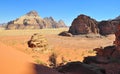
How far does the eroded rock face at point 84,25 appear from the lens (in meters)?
51.2

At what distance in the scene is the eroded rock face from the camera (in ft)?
168

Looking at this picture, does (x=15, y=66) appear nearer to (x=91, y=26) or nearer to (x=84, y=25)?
(x=84, y=25)

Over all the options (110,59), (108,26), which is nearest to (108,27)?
(108,26)

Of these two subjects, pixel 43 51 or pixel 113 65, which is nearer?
pixel 113 65

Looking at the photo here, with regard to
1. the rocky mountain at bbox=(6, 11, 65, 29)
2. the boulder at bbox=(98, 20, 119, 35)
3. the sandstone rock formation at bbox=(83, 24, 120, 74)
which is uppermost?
the rocky mountain at bbox=(6, 11, 65, 29)

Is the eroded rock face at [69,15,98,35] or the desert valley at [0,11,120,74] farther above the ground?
the eroded rock face at [69,15,98,35]

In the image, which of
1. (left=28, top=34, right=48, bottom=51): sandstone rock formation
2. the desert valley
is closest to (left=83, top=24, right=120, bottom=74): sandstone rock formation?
the desert valley

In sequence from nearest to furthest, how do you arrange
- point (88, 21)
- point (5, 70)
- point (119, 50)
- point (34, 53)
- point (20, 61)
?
point (5, 70) < point (20, 61) < point (119, 50) < point (34, 53) < point (88, 21)

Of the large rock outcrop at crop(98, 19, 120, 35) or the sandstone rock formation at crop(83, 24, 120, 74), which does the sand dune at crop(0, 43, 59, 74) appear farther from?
the large rock outcrop at crop(98, 19, 120, 35)

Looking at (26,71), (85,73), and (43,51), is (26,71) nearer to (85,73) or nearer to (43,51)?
(85,73)

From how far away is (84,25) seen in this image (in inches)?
2008

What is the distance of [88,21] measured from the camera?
5150 centimetres

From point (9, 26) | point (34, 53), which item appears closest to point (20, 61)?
point (34, 53)

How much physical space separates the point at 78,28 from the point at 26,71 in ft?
153
